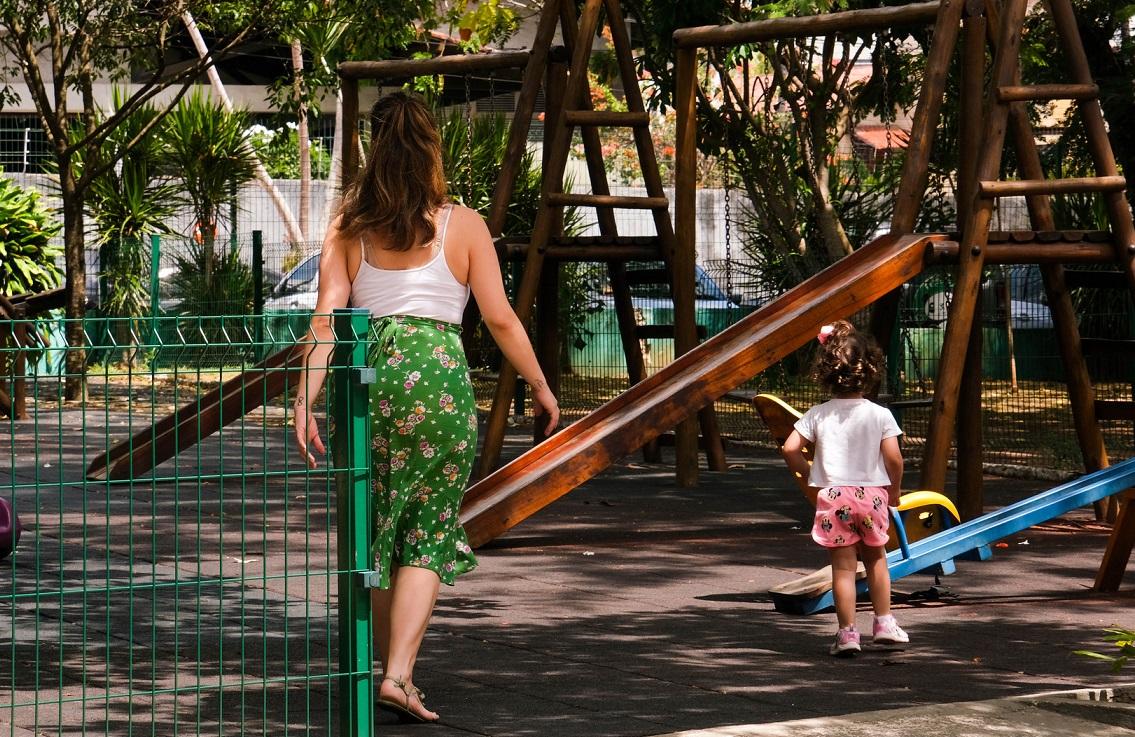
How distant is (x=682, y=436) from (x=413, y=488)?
646 centimetres

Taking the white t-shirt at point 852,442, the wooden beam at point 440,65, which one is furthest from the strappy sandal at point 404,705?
the wooden beam at point 440,65

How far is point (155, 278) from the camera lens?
22016 millimetres

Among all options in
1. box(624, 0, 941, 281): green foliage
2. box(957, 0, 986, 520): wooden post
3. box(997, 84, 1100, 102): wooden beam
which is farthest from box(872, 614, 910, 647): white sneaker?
box(624, 0, 941, 281): green foliage

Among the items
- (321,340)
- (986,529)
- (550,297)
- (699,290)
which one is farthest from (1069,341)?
(699,290)

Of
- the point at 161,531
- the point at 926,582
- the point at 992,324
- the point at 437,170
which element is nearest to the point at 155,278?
the point at 992,324

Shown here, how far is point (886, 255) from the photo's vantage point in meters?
9.16

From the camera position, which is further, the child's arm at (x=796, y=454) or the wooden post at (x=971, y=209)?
the wooden post at (x=971, y=209)

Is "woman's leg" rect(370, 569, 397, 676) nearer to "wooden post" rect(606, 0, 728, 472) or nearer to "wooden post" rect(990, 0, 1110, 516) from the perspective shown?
"wooden post" rect(990, 0, 1110, 516)

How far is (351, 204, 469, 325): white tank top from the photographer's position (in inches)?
212

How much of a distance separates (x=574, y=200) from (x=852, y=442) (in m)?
4.86

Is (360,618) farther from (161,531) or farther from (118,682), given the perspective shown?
(161,531)

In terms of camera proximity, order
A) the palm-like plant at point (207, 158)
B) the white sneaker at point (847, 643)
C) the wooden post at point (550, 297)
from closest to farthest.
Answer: the white sneaker at point (847, 643) → the wooden post at point (550, 297) → the palm-like plant at point (207, 158)

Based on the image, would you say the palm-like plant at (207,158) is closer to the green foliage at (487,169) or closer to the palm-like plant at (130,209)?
the palm-like plant at (130,209)

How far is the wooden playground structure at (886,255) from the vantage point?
8.87 metres
